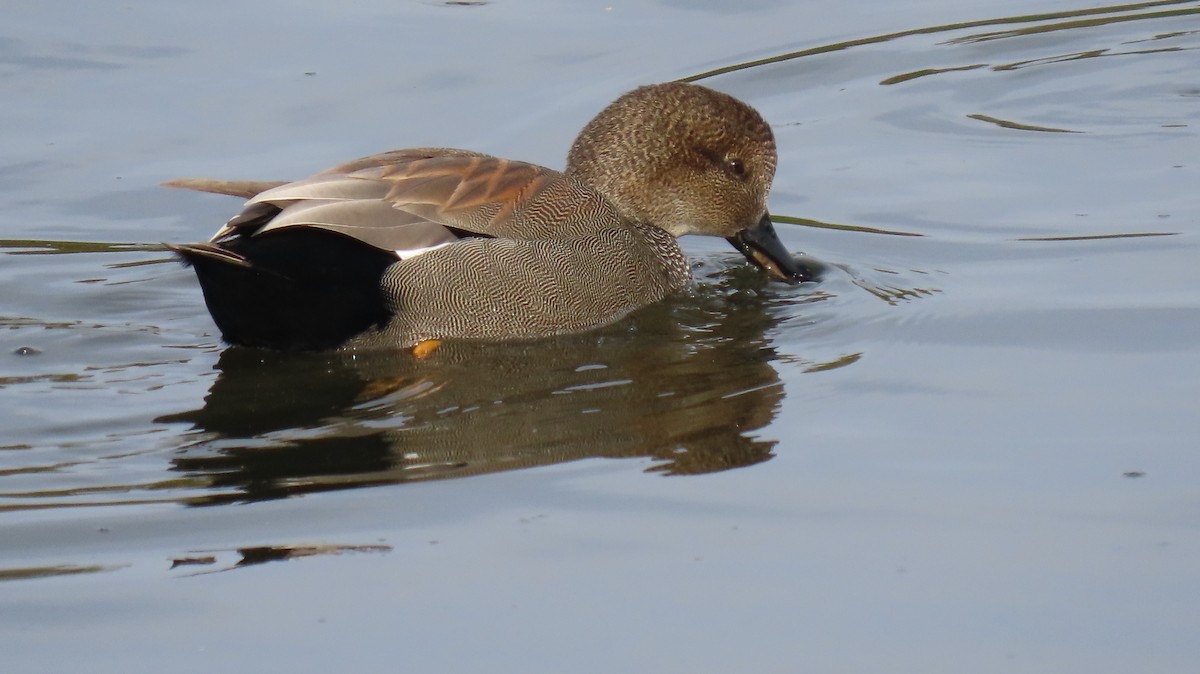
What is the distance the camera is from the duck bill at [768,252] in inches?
271

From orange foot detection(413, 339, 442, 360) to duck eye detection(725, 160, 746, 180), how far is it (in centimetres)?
158

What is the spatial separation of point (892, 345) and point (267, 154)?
139 inches

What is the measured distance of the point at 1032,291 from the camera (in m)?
6.35

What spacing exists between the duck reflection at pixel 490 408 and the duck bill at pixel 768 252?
0.47m

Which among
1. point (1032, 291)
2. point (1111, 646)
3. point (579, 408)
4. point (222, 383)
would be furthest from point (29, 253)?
point (1111, 646)

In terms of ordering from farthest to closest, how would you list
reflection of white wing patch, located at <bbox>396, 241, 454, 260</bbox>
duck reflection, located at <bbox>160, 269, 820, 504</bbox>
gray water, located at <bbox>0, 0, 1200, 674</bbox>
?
reflection of white wing patch, located at <bbox>396, 241, 454, 260</bbox> < duck reflection, located at <bbox>160, 269, 820, 504</bbox> < gray water, located at <bbox>0, 0, 1200, 674</bbox>

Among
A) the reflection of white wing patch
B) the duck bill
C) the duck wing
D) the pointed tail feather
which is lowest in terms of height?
the duck bill

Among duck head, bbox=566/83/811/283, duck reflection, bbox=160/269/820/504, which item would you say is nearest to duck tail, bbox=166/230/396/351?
duck reflection, bbox=160/269/820/504

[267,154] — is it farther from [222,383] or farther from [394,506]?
[394,506]

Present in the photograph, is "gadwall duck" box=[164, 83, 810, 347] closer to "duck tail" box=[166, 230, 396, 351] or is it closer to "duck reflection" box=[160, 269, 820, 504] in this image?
"duck tail" box=[166, 230, 396, 351]

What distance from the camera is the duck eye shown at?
690 centimetres

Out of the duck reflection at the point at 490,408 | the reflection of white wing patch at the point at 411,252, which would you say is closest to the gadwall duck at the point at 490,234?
the reflection of white wing patch at the point at 411,252

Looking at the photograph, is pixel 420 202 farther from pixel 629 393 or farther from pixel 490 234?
pixel 629 393

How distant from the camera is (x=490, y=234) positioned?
5992 mm
